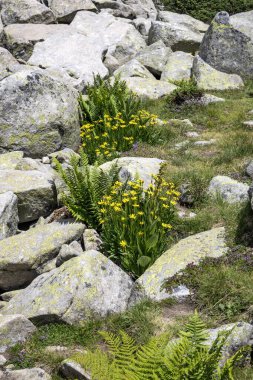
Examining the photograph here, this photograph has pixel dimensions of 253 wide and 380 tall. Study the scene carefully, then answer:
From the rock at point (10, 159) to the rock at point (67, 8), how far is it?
43.3ft

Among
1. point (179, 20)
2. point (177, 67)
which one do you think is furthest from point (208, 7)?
point (177, 67)

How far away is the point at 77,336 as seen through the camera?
19.4 ft

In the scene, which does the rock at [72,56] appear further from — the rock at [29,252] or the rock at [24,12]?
the rock at [29,252]

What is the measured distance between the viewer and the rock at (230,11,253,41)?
17422mm

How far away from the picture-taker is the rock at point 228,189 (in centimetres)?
839

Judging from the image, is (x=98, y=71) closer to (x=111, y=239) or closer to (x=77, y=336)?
(x=111, y=239)

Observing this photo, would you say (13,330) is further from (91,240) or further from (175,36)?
(175,36)

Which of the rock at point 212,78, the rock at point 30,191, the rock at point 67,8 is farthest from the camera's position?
the rock at point 67,8

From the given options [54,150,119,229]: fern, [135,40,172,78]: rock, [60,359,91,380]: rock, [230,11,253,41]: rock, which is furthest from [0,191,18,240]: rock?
[230,11,253,41]: rock

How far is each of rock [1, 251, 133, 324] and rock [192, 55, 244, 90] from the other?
10.9m

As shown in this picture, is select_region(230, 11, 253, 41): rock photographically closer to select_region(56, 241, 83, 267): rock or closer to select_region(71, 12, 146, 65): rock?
select_region(71, 12, 146, 65): rock

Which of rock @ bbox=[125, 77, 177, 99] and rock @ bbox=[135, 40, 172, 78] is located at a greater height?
rock @ bbox=[125, 77, 177, 99]

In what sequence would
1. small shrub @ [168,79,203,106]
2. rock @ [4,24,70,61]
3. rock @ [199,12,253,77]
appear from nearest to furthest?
small shrub @ [168,79,203,106], rock @ [199,12,253,77], rock @ [4,24,70,61]

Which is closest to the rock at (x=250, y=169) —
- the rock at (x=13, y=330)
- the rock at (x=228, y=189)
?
the rock at (x=228, y=189)
